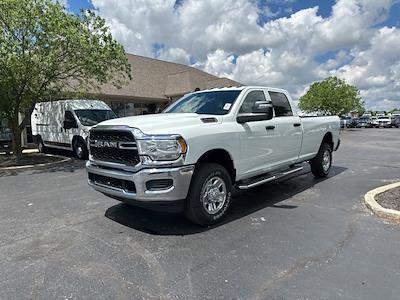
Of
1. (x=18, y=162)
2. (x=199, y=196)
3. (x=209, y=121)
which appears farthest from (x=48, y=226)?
(x=18, y=162)

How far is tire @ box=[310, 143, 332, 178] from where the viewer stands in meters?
8.32

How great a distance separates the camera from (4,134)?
17281 mm

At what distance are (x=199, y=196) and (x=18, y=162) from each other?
10.1 meters

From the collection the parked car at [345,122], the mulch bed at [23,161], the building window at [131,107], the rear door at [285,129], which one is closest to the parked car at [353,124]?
the parked car at [345,122]

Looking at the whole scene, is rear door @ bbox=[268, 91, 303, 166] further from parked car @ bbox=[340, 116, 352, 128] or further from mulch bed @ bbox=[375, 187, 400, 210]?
parked car @ bbox=[340, 116, 352, 128]

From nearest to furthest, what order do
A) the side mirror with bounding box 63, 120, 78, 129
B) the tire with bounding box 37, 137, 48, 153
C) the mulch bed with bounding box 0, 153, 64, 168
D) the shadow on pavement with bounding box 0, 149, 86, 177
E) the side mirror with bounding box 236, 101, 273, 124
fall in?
1. the side mirror with bounding box 236, 101, 273, 124
2. the shadow on pavement with bounding box 0, 149, 86, 177
3. the mulch bed with bounding box 0, 153, 64, 168
4. the side mirror with bounding box 63, 120, 78, 129
5. the tire with bounding box 37, 137, 48, 153

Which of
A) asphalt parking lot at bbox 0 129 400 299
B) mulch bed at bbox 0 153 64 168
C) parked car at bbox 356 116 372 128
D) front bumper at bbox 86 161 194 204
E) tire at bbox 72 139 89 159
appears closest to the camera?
asphalt parking lot at bbox 0 129 400 299

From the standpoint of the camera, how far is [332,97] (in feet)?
133

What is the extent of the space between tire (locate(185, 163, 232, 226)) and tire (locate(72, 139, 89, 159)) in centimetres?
927

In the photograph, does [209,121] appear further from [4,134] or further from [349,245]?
[4,134]

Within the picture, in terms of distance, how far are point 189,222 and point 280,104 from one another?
316 centimetres

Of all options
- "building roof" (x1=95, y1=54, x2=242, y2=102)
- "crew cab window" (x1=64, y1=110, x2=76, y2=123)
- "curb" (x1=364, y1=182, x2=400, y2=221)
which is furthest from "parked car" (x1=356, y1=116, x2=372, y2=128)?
"curb" (x1=364, y1=182, x2=400, y2=221)

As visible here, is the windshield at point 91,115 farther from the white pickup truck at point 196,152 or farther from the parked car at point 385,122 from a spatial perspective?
the parked car at point 385,122

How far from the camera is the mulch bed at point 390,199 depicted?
18.7 feet
